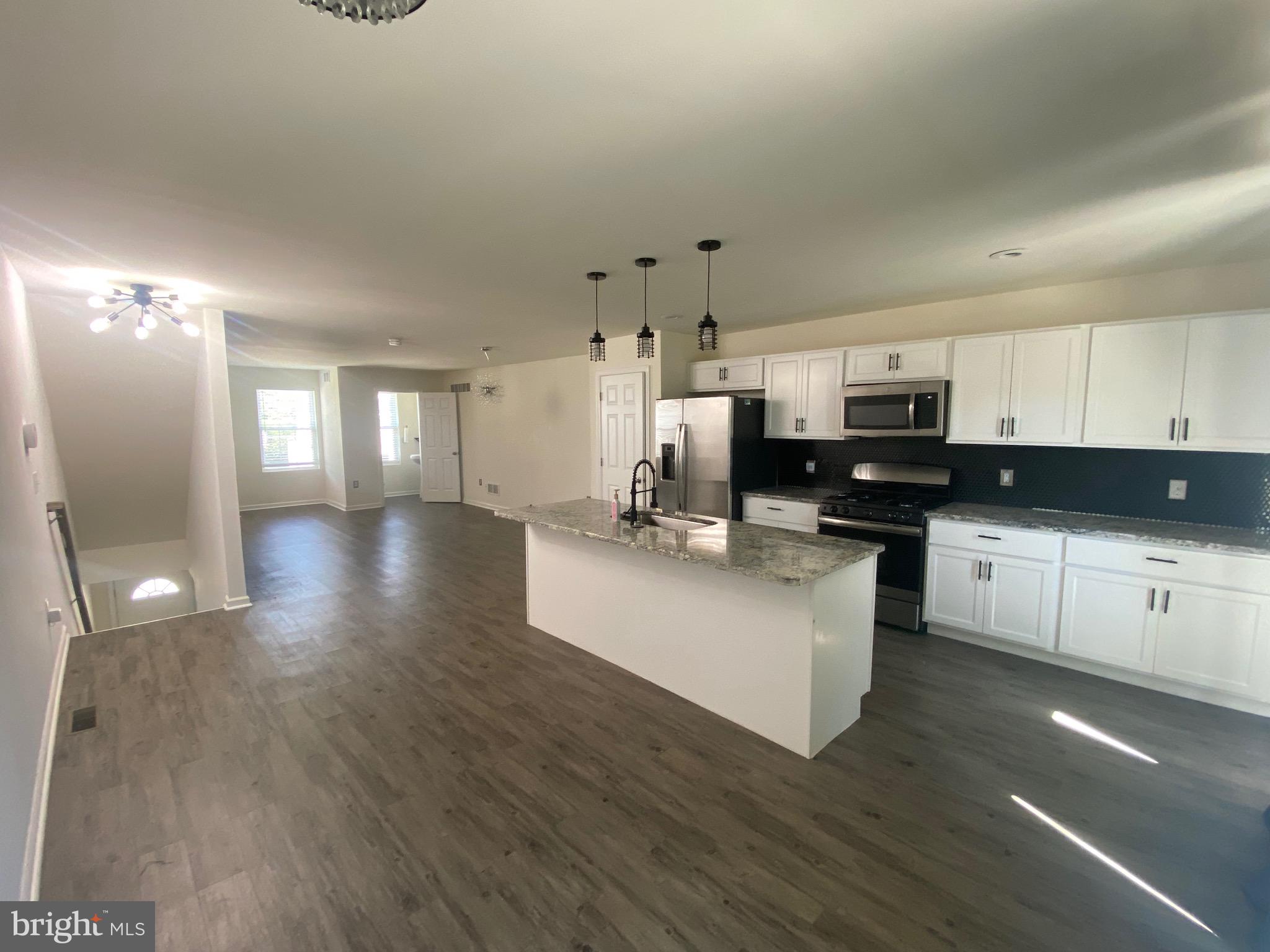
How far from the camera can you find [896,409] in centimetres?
411

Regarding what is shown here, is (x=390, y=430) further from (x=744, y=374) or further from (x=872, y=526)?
(x=872, y=526)

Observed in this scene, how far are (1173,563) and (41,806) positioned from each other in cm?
551

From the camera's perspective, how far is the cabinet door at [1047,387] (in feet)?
11.3

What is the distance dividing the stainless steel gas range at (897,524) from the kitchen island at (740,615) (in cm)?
117

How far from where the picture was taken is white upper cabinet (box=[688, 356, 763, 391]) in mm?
5074

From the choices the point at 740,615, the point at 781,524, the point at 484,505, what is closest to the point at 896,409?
the point at 781,524

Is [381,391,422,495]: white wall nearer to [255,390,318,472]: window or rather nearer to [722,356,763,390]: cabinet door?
[255,390,318,472]: window

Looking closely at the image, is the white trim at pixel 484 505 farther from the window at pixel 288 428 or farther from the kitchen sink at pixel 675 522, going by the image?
the kitchen sink at pixel 675 522

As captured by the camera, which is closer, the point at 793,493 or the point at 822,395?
the point at 822,395

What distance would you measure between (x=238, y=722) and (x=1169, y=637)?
5123 millimetres

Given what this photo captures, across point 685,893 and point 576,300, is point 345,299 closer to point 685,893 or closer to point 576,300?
point 576,300

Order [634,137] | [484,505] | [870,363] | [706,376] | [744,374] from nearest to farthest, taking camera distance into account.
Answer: [634,137] < [870,363] < [744,374] < [706,376] < [484,505]

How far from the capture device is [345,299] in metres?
3.96

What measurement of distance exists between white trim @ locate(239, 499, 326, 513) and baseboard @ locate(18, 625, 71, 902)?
6552 millimetres
